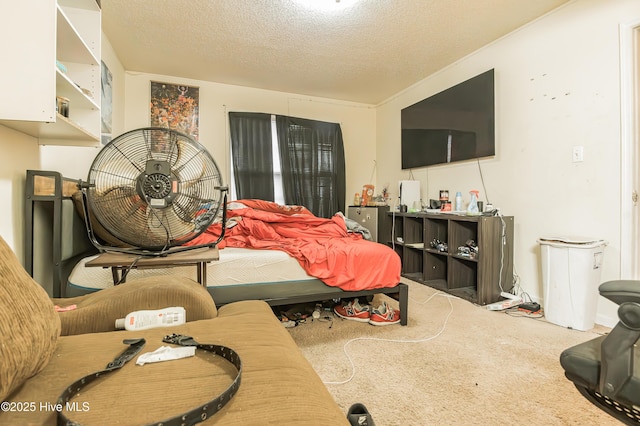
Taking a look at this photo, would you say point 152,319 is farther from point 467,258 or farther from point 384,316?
point 467,258

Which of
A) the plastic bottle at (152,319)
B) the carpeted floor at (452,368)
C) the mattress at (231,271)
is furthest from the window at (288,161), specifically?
the plastic bottle at (152,319)

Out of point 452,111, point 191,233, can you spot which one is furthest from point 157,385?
point 452,111

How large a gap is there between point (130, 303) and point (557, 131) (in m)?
2.91

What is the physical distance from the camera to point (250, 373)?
24.5 inches

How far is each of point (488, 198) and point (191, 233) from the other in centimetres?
264

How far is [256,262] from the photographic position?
5.70 feet

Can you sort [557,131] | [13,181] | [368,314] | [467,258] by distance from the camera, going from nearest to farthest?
[13,181]
[368,314]
[557,131]
[467,258]

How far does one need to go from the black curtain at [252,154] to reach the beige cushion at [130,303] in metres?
2.77

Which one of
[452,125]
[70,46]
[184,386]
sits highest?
[452,125]

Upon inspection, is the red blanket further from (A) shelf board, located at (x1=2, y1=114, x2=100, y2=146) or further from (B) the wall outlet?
(B) the wall outlet

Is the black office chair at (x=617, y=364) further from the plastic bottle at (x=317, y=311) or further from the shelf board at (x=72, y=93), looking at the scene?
the shelf board at (x=72, y=93)

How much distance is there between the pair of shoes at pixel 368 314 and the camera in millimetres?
1965

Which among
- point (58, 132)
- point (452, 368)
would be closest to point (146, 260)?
point (58, 132)

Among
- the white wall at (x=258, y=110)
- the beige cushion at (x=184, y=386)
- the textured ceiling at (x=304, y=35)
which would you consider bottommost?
the beige cushion at (x=184, y=386)
